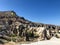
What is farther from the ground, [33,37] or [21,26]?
[21,26]

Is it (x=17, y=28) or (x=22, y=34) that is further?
(x=17, y=28)

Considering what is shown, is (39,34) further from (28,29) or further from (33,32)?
(28,29)

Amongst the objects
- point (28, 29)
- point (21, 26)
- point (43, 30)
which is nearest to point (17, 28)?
point (21, 26)

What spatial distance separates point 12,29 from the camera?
37.2 m

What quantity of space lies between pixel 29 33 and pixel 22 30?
119 inches

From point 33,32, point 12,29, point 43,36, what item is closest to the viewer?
point 43,36

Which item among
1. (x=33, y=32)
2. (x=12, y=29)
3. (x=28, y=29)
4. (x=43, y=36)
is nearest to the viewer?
(x=43, y=36)

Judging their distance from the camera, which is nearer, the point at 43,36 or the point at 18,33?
the point at 43,36

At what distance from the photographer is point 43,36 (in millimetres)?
29750

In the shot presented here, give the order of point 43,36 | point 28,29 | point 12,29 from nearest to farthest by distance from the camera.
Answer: point 43,36 < point 28,29 < point 12,29

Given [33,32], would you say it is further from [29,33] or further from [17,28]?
[17,28]

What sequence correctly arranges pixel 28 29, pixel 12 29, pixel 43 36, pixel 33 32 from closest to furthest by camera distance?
pixel 43 36, pixel 33 32, pixel 28 29, pixel 12 29

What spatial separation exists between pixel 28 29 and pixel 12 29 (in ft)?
17.7

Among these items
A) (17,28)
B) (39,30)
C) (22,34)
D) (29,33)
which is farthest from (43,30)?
(17,28)
